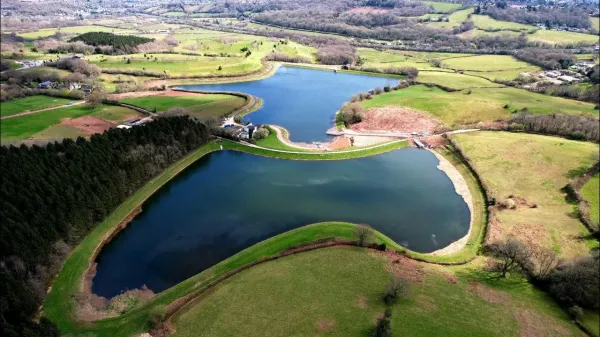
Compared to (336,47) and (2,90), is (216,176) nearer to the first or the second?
(2,90)

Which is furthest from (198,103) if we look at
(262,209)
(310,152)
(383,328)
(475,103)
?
(383,328)

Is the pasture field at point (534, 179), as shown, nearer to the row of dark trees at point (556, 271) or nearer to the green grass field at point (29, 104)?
the row of dark trees at point (556, 271)

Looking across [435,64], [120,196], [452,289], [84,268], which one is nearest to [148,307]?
[84,268]

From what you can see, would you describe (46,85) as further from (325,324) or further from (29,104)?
(325,324)

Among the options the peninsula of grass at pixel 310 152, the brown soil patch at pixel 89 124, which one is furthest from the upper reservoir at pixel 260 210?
the brown soil patch at pixel 89 124

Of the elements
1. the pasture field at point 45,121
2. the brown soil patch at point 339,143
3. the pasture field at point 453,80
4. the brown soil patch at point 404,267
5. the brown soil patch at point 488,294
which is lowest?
the brown soil patch at point 404,267
